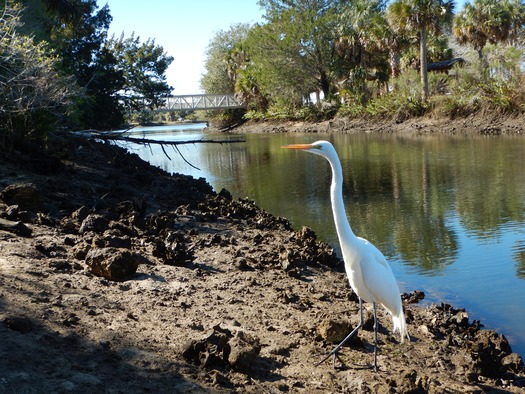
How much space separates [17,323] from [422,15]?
42312 millimetres

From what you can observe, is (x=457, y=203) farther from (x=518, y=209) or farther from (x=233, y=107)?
(x=233, y=107)

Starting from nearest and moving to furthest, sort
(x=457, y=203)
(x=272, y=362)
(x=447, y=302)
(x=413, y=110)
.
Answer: (x=272, y=362)
(x=447, y=302)
(x=457, y=203)
(x=413, y=110)

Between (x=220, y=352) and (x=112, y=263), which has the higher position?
(x=112, y=263)

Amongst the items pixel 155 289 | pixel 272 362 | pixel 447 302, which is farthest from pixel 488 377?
pixel 155 289

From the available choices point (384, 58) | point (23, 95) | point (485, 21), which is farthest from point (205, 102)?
point (23, 95)

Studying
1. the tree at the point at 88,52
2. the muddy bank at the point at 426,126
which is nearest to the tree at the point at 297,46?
the muddy bank at the point at 426,126

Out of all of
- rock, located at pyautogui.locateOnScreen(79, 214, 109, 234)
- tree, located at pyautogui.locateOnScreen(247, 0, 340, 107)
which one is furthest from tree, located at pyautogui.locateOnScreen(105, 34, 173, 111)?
rock, located at pyautogui.locateOnScreen(79, 214, 109, 234)

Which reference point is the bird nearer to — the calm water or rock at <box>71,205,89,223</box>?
the calm water

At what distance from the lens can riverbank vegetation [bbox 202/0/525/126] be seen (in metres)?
40.3

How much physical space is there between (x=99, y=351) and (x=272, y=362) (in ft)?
4.72

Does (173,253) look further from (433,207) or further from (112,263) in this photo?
(433,207)

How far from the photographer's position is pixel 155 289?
21.2 feet

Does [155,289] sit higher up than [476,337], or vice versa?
[155,289]

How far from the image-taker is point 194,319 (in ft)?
19.0
